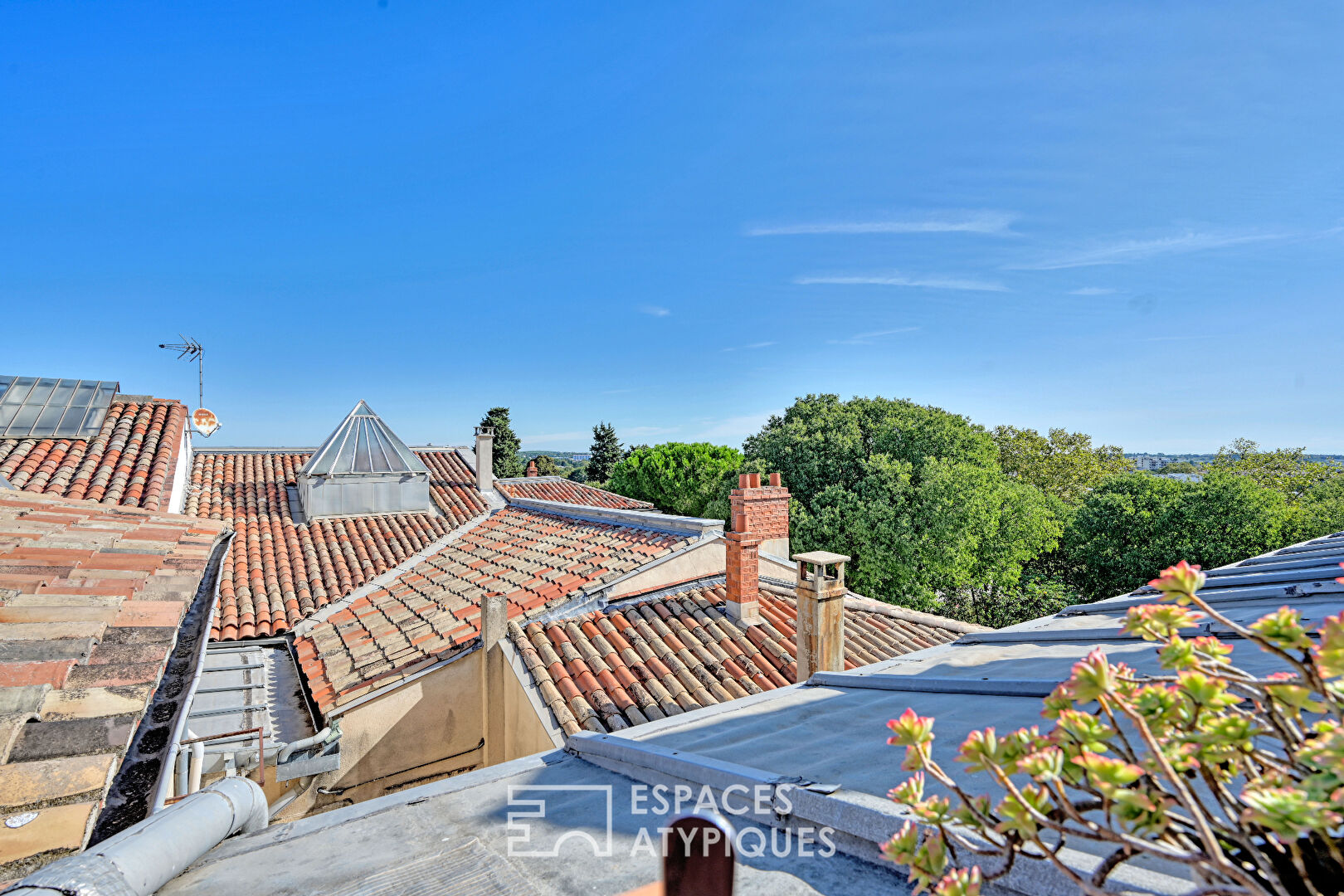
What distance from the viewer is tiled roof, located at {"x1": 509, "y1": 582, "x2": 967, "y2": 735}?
21.8ft

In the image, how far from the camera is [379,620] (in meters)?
9.43

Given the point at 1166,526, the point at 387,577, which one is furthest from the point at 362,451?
the point at 1166,526

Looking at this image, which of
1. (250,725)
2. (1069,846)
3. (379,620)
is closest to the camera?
(1069,846)

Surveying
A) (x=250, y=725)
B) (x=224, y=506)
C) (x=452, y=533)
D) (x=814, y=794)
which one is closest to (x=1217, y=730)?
(x=814, y=794)

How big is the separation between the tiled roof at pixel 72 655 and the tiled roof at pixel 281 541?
20.1 ft

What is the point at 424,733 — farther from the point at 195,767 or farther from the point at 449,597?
the point at 195,767

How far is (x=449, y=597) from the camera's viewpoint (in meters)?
9.84

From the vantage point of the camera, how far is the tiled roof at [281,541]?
10.6 metres

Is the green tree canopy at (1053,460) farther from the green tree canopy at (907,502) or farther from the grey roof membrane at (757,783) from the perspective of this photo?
the grey roof membrane at (757,783)

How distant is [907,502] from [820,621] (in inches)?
589

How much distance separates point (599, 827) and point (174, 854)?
123 cm

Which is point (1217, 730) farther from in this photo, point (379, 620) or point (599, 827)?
point (379, 620)

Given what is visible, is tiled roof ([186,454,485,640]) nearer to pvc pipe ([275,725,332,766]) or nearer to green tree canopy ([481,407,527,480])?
pvc pipe ([275,725,332,766])

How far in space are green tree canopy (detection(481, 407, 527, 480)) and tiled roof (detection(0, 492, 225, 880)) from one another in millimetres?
44288
